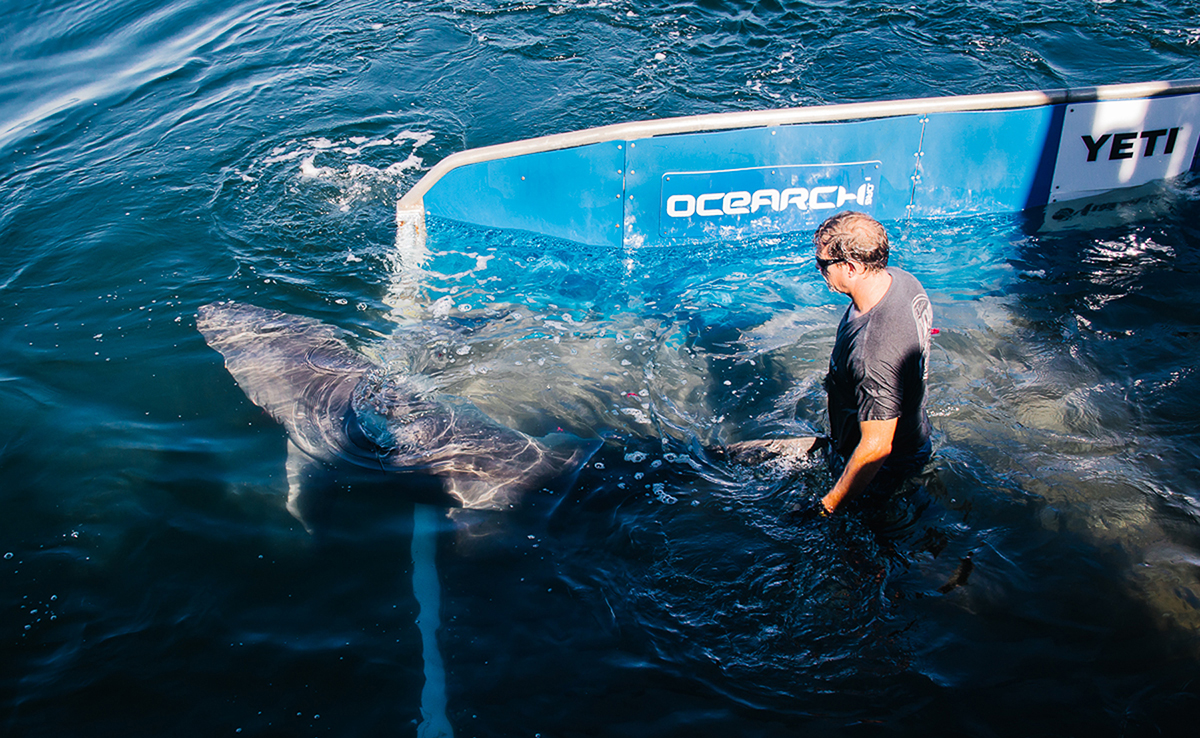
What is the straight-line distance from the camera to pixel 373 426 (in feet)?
17.5

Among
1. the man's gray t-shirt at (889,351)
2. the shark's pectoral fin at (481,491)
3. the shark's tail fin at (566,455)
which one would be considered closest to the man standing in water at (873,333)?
the man's gray t-shirt at (889,351)

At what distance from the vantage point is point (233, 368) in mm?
5996

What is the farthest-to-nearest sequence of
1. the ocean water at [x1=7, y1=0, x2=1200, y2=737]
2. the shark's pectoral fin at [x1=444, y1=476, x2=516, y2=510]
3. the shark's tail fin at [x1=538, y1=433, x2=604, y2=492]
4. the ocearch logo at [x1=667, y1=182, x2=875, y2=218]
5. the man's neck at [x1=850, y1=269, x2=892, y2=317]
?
the ocearch logo at [x1=667, y1=182, x2=875, y2=218]
the shark's tail fin at [x1=538, y1=433, x2=604, y2=492]
the shark's pectoral fin at [x1=444, y1=476, x2=516, y2=510]
the ocean water at [x1=7, y1=0, x2=1200, y2=737]
the man's neck at [x1=850, y1=269, x2=892, y2=317]

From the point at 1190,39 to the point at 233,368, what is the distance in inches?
492

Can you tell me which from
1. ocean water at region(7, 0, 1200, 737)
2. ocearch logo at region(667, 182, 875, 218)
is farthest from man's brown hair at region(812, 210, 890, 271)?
ocearch logo at region(667, 182, 875, 218)

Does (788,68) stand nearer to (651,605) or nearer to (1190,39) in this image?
(1190,39)

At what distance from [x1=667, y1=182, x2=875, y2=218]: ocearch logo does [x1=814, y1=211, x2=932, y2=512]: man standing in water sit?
10.9ft

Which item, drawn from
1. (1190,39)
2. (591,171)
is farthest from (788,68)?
(1190,39)

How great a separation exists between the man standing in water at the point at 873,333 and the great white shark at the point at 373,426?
2046 mm

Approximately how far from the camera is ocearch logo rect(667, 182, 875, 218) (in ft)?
21.9

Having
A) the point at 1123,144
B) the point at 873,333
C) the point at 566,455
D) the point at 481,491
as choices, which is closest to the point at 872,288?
the point at 873,333

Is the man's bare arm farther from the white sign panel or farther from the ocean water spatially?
the white sign panel

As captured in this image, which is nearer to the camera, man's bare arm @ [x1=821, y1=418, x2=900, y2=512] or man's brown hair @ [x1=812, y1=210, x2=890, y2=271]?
man's brown hair @ [x1=812, y1=210, x2=890, y2=271]

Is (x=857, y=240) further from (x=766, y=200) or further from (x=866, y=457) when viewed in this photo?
(x=766, y=200)
